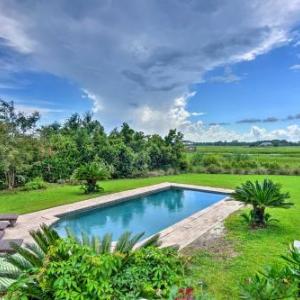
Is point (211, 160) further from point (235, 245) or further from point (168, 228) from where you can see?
point (235, 245)

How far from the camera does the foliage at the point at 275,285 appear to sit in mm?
3697

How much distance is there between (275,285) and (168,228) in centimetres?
603

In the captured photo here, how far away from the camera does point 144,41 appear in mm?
15281

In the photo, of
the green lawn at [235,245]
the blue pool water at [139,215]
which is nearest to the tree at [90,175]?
the green lawn at [235,245]

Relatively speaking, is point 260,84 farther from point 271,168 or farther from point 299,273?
point 299,273

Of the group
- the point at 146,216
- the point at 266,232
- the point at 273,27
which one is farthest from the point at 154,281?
the point at 273,27

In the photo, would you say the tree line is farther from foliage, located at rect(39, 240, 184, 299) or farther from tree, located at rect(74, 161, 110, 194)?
foliage, located at rect(39, 240, 184, 299)

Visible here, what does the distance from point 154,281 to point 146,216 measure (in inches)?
394

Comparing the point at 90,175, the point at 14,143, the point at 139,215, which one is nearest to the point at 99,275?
the point at 139,215

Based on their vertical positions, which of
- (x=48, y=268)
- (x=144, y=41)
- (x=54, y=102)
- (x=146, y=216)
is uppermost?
(x=144, y=41)

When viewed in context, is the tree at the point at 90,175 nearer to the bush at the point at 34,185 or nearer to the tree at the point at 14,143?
the bush at the point at 34,185

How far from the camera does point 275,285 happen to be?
397 cm

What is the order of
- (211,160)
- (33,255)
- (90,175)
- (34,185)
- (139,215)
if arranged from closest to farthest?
(33,255) → (139,215) → (90,175) → (34,185) → (211,160)

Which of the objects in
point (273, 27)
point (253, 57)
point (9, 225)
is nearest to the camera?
point (9, 225)
